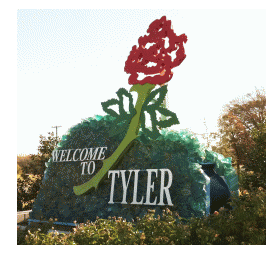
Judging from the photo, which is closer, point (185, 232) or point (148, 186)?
point (185, 232)

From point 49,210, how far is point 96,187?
7.79ft

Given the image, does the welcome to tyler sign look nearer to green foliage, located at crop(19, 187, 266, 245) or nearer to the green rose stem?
the green rose stem

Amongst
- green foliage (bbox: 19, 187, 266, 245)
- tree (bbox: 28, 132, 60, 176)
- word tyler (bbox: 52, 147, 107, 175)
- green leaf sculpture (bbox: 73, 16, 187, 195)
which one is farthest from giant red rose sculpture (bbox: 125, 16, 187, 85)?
tree (bbox: 28, 132, 60, 176)

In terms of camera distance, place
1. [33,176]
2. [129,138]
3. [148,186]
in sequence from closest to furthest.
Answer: [148,186] < [129,138] < [33,176]

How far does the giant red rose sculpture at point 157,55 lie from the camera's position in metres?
9.11

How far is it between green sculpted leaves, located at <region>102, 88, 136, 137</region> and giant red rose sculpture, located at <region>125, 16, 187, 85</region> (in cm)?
50

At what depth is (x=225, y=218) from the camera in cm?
605

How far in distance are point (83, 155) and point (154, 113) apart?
10.4 feet

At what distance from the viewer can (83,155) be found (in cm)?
1081

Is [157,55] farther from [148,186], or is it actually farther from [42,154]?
[42,154]

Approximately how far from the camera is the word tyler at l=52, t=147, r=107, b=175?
10.3m

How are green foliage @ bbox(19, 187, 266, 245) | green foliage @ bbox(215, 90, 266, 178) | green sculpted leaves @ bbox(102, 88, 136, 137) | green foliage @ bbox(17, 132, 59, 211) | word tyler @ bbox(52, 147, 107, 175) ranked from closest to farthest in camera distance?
green foliage @ bbox(19, 187, 266, 245) → green foliage @ bbox(215, 90, 266, 178) → green sculpted leaves @ bbox(102, 88, 136, 137) → word tyler @ bbox(52, 147, 107, 175) → green foliage @ bbox(17, 132, 59, 211)

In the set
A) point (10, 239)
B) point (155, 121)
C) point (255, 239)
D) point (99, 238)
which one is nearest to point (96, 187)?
point (155, 121)

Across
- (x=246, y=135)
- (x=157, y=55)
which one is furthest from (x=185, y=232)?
(x=246, y=135)
